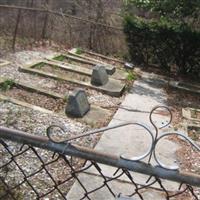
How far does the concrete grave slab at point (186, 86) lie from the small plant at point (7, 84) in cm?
439

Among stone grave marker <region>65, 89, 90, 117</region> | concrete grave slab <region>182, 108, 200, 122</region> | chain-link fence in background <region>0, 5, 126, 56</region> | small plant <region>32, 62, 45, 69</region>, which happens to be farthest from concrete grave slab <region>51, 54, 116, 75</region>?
A: stone grave marker <region>65, 89, 90, 117</region>

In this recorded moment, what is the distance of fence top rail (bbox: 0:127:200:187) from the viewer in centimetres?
152

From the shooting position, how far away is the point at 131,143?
6.14m

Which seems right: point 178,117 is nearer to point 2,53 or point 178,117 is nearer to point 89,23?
point 2,53

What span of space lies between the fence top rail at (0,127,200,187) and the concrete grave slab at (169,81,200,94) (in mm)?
9180

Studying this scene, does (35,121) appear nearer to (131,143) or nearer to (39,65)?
(131,143)

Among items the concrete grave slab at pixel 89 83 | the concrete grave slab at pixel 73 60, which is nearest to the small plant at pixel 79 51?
the concrete grave slab at pixel 73 60

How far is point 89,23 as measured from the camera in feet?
44.4

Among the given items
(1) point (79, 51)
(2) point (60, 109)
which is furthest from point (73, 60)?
(2) point (60, 109)

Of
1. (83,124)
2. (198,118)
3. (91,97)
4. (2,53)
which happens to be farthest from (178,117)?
(2,53)

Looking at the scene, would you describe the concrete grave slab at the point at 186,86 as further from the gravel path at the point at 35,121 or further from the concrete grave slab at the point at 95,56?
the gravel path at the point at 35,121

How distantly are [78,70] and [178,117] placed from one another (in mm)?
2705

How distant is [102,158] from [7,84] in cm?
632

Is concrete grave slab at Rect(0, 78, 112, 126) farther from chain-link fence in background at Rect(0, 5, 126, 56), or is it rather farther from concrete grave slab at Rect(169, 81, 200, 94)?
chain-link fence in background at Rect(0, 5, 126, 56)
